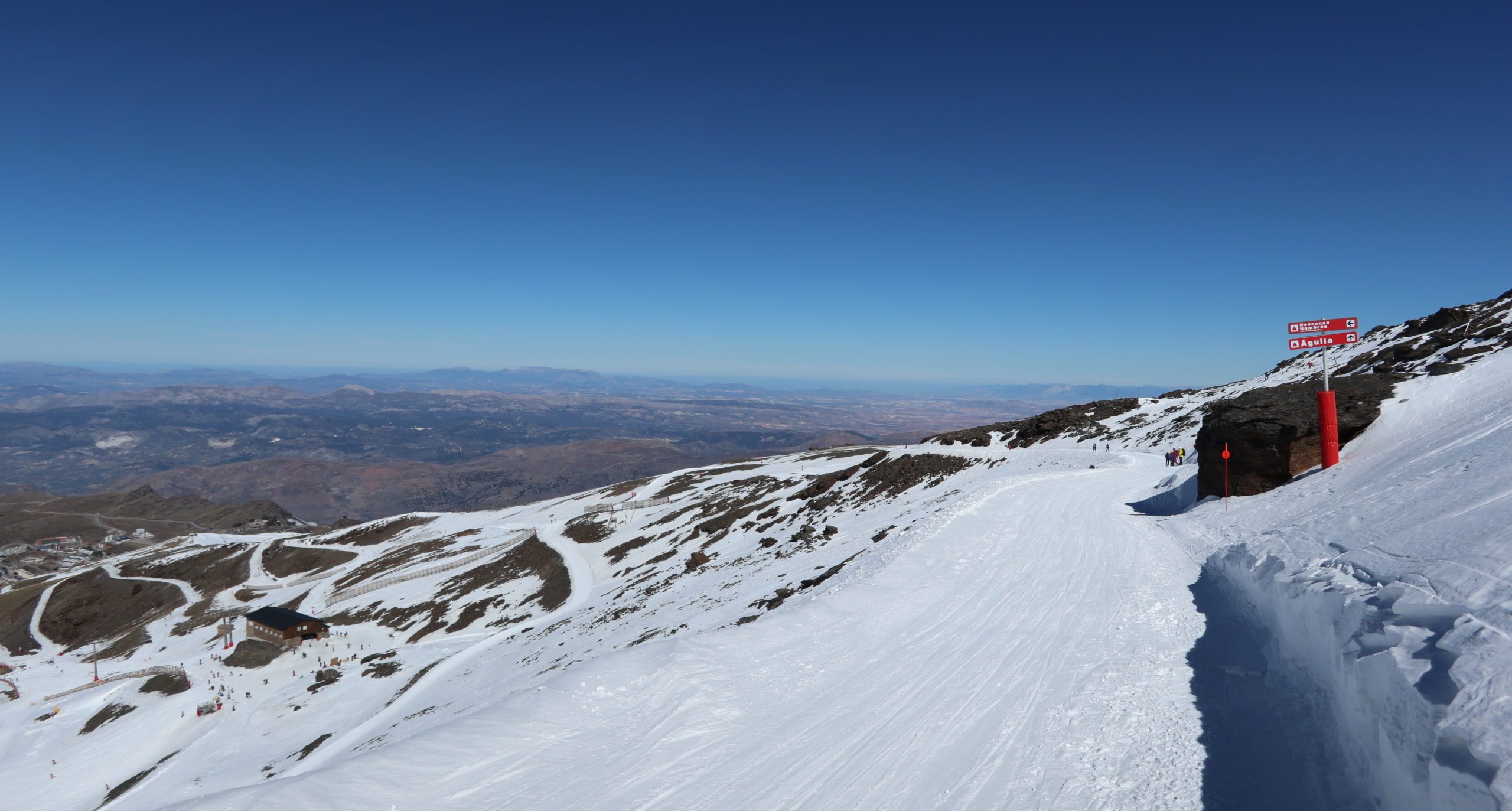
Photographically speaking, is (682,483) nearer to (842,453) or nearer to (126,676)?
(842,453)

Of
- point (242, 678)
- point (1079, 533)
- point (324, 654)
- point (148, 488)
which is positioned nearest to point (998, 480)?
point (1079, 533)

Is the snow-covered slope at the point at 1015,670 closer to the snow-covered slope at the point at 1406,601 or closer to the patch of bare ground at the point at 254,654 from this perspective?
the snow-covered slope at the point at 1406,601

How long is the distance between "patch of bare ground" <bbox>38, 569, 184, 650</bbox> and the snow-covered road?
8910 cm

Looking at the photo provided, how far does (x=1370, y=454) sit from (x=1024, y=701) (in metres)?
15.6

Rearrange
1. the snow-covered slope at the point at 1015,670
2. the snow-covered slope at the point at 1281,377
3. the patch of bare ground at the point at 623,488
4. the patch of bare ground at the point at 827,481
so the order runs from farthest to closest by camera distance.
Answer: the patch of bare ground at the point at 623,488, the patch of bare ground at the point at 827,481, the snow-covered slope at the point at 1281,377, the snow-covered slope at the point at 1015,670

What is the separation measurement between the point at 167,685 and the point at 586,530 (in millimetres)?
32669

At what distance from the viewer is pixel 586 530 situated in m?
64.4

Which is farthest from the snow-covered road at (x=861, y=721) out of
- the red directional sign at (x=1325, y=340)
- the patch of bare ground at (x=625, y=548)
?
the patch of bare ground at (x=625, y=548)

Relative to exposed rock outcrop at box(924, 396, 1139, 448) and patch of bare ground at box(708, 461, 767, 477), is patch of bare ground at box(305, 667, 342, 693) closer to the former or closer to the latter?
exposed rock outcrop at box(924, 396, 1139, 448)

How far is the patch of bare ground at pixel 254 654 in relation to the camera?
45.1m

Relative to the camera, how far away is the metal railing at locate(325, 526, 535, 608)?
201 ft

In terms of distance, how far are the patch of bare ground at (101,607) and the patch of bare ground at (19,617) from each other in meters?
1.38

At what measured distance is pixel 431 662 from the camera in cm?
3472

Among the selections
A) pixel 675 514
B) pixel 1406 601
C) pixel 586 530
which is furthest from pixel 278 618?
pixel 1406 601
